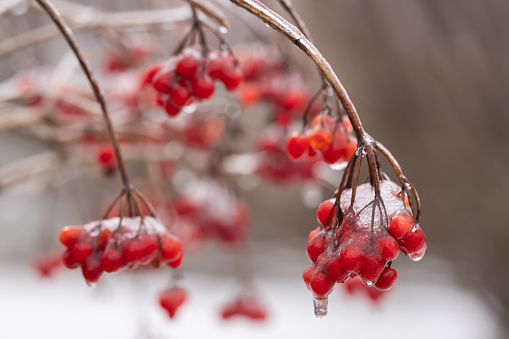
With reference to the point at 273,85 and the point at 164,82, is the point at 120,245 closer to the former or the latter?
the point at 164,82

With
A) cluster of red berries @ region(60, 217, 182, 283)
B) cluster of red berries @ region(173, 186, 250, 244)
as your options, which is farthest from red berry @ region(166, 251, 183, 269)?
cluster of red berries @ region(173, 186, 250, 244)

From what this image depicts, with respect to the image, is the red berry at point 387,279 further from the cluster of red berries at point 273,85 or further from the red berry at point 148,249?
the cluster of red berries at point 273,85

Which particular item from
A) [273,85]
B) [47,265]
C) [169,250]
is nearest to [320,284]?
[169,250]

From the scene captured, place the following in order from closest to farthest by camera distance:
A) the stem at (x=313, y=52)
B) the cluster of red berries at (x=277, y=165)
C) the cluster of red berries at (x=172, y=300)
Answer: the stem at (x=313, y=52)
the cluster of red berries at (x=172, y=300)
the cluster of red berries at (x=277, y=165)

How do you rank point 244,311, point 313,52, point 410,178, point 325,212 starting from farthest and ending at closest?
1. point 410,178
2. point 244,311
3. point 325,212
4. point 313,52

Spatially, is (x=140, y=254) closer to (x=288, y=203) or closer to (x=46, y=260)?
(x=46, y=260)

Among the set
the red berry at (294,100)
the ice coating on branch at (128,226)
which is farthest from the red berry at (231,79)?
the red berry at (294,100)
